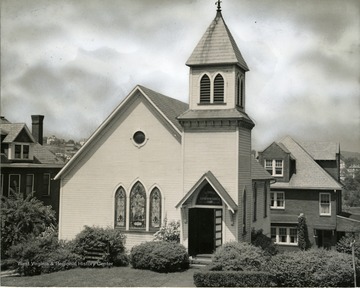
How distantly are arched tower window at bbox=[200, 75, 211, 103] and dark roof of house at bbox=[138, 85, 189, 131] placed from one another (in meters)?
2.35

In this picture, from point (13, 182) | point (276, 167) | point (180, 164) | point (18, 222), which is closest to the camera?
point (180, 164)

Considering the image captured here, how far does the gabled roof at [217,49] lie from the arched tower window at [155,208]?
7.90m

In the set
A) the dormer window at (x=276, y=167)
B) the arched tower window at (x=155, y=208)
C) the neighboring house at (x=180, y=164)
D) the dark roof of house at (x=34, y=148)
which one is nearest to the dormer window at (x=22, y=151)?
the dark roof of house at (x=34, y=148)

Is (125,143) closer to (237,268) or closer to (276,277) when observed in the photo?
(237,268)

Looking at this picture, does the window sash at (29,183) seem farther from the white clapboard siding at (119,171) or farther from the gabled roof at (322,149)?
the gabled roof at (322,149)

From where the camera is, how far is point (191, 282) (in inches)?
842

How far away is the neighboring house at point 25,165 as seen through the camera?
38.9 m

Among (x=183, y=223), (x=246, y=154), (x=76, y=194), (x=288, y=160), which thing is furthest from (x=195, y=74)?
(x=288, y=160)

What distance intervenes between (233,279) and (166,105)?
44.2 ft

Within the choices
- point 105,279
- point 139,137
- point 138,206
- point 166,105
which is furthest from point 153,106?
point 105,279

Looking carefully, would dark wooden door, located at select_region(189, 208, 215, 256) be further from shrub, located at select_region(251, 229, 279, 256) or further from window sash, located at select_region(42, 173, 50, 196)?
window sash, located at select_region(42, 173, 50, 196)

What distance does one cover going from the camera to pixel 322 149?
154ft

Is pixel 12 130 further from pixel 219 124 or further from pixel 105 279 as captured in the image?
pixel 105 279

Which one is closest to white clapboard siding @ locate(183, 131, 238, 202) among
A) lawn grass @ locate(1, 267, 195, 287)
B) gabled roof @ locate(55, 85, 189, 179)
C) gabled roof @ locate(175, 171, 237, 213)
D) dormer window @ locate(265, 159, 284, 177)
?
gabled roof @ locate(175, 171, 237, 213)
